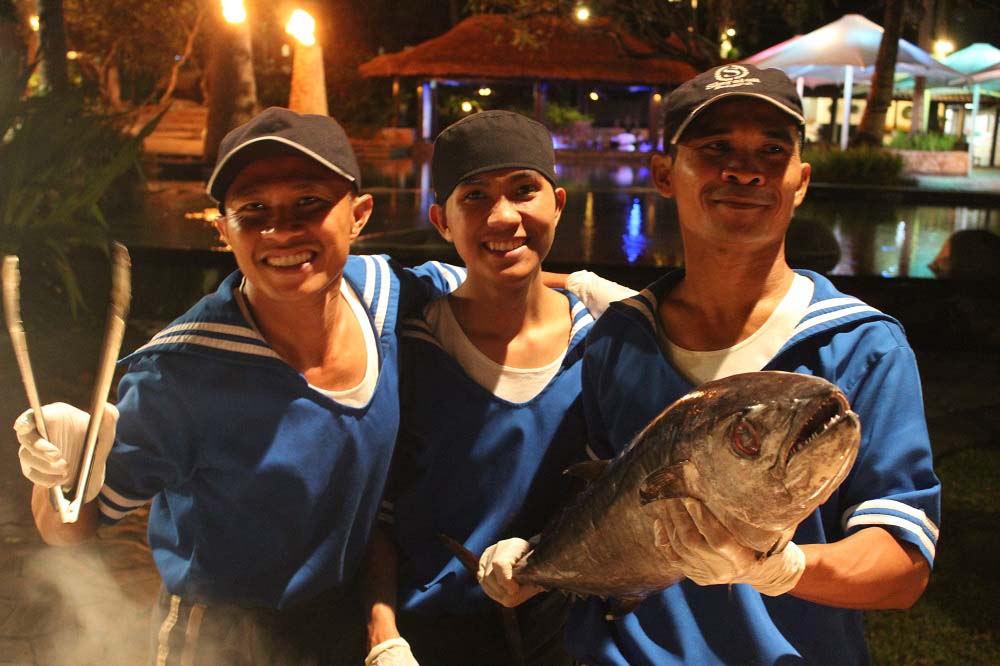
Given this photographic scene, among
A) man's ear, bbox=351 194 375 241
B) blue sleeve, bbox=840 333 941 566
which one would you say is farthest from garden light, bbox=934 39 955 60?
blue sleeve, bbox=840 333 941 566

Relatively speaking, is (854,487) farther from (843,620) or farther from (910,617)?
(910,617)

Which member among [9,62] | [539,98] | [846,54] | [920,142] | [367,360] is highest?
[846,54]

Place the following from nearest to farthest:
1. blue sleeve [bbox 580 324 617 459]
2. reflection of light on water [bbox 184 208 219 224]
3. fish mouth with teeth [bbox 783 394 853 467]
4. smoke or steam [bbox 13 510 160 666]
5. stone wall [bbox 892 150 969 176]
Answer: fish mouth with teeth [bbox 783 394 853 467], blue sleeve [bbox 580 324 617 459], smoke or steam [bbox 13 510 160 666], reflection of light on water [bbox 184 208 219 224], stone wall [bbox 892 150 969 176]

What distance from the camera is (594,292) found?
2.94 meters

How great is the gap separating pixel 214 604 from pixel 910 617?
3.47 metres

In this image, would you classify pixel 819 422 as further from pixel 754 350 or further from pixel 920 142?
pixel 920 142

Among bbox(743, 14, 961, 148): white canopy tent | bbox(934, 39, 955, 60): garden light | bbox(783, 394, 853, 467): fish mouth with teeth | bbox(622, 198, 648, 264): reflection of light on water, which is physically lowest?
bbox(622, 198, 648, 264): reflection of light on water

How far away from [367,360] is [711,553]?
1223mm

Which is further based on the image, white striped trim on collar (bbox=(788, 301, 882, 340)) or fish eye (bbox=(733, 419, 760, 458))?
white striped trim on collar (bbox=(788, 301, 882, 340))

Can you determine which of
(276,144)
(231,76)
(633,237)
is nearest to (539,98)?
(231,76)

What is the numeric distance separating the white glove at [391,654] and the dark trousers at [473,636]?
176 millimetres

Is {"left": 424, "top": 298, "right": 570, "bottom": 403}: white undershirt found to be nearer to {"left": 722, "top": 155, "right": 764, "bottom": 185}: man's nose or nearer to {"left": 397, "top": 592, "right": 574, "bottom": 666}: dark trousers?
{"left": 397, "top": 592, "right": 574, "bottom": 666}: dark trousers

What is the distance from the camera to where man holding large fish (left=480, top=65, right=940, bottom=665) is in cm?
168

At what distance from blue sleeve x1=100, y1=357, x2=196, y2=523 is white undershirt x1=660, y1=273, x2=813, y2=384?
126 cm
